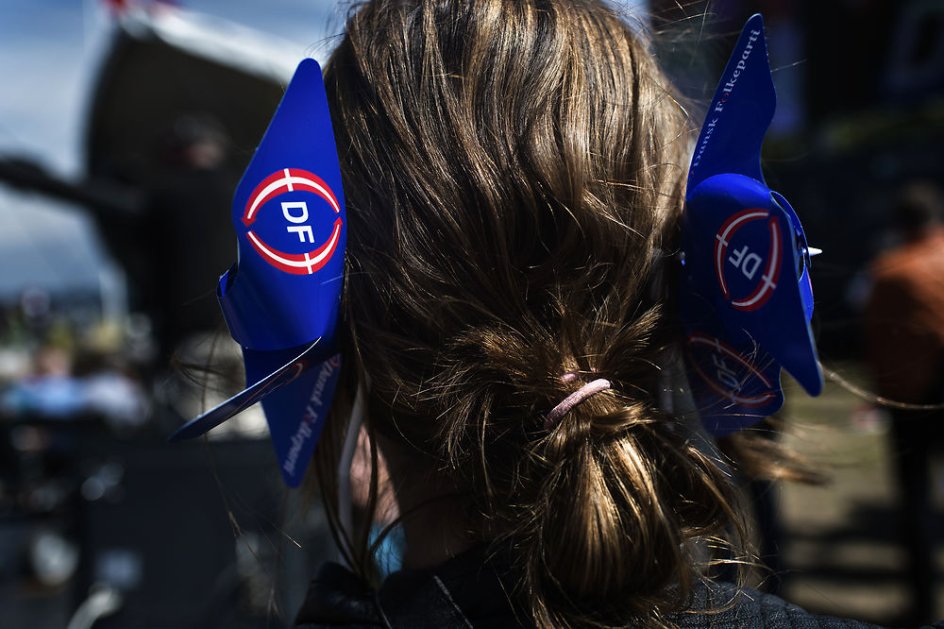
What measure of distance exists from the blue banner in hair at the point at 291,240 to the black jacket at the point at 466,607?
22cm

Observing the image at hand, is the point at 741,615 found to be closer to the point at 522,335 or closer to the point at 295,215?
the point at 522,335

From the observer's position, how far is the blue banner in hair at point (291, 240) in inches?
29.7

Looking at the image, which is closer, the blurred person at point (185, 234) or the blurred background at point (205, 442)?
the blurred background at point (205, 442)

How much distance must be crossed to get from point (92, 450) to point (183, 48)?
10.1ft

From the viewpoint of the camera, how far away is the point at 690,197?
0.75 meters

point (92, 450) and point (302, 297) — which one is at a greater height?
point (302, 297)

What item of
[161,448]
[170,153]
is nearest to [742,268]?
[161,448]

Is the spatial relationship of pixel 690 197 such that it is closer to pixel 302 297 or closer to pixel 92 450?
pixel 302 297

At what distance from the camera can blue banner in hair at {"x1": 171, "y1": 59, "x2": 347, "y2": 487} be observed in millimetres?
755

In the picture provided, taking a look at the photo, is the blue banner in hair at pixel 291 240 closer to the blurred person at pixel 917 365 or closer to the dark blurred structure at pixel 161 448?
the dark blurred structure at pixel 161 448

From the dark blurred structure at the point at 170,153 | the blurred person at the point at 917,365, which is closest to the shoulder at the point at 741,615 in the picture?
the dark blurred structure at the point at 170,153

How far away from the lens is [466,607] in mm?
730

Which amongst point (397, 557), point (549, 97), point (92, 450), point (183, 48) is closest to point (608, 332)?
point (549, 97)

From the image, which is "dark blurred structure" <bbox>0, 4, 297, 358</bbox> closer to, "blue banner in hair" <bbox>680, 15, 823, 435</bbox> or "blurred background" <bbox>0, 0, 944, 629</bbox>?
"blurred background" <bbox>0, 0, 944, 629</bbox>
